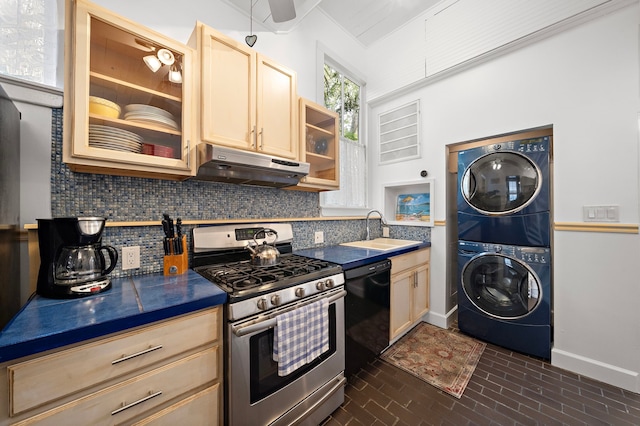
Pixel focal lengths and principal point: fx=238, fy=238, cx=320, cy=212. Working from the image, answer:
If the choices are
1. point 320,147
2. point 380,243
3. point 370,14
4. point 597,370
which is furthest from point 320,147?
point 597,370

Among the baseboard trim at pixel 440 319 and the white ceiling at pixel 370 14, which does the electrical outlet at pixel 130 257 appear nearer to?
the white ceiling at pixel 370 14

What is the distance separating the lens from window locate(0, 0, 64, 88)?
3.86ft

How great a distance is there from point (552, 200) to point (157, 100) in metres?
3.05

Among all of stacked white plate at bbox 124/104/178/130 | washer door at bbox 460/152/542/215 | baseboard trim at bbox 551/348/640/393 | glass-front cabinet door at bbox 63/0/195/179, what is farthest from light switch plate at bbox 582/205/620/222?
stacked white plate at bbox 124/104/178/130

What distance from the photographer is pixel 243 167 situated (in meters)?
1.51

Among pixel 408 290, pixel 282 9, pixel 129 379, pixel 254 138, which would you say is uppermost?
pixel 282 9

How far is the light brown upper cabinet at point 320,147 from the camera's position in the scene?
2.13 metres

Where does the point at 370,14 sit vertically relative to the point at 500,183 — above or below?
above

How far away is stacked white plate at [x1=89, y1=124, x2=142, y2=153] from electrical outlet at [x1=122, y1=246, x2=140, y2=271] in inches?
22.8

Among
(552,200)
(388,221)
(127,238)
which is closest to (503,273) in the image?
(552,200)

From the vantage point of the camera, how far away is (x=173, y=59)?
1.39 metres

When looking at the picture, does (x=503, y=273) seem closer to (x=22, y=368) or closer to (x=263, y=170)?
(x=263, y=170)

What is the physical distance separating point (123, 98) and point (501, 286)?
3.20 m

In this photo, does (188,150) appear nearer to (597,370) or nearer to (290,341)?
(290,341)
